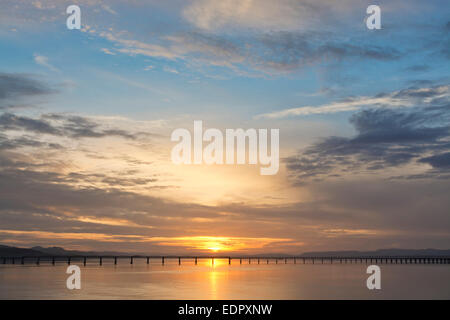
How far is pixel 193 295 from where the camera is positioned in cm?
5053
